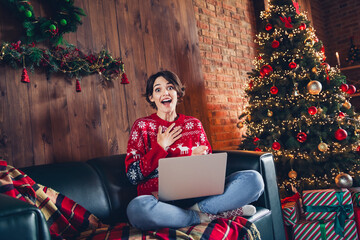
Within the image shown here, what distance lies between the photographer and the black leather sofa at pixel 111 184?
4.60 feet

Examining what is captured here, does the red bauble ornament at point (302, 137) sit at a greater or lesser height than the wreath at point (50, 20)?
lesser

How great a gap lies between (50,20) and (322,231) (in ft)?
6.86

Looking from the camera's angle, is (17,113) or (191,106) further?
(191,106)

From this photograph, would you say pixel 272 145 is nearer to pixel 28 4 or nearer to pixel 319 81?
pixel 319 81

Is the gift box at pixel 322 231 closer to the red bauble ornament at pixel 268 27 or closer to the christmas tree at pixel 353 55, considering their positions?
the red bauble ornament at pixel 268 27

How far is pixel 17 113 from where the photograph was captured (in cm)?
168

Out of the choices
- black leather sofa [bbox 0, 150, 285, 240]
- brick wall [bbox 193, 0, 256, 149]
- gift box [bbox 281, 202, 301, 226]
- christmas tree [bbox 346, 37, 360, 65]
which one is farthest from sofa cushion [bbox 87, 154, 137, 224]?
christmas tree [bbox 346, 37, 360, 65]

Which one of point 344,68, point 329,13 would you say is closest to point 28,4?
point 344,68

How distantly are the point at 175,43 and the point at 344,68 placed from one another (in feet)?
10.7

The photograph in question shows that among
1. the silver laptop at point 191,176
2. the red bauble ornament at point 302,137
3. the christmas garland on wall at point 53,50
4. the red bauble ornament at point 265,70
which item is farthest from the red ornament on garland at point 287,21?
the silver laptop at point 191,176

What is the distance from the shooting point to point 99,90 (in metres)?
2.06

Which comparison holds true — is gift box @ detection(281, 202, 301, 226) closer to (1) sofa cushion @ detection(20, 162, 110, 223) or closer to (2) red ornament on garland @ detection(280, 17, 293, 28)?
(1) sofa cushion @ detection(20, 162, 110, 223)

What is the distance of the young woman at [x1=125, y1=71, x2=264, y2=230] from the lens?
1.21m

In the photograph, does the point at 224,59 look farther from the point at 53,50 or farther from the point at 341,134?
the point at 53,50
